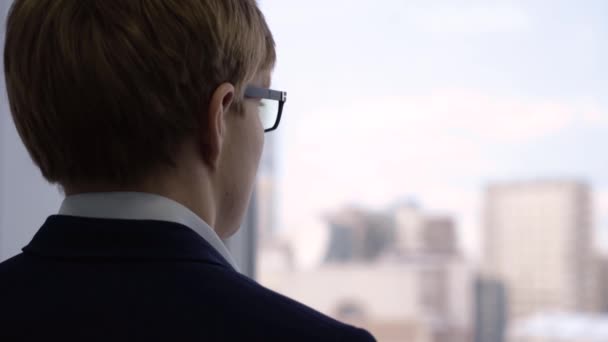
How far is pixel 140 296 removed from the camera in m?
0.55

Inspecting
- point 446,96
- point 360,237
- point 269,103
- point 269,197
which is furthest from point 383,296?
point 269,103

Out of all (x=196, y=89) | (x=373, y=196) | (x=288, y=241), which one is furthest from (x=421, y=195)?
(x=196, y=89)

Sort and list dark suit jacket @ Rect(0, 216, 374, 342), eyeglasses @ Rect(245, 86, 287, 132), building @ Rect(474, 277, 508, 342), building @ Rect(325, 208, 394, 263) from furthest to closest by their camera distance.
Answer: building @ Rect(325, 208, 394, 263), building @ Rect(474, 277, 508, 342), eyeglasses @ Rect(245, 86, 287, 132), dark suit jacket @ Rect(0, 216, 374, 342)

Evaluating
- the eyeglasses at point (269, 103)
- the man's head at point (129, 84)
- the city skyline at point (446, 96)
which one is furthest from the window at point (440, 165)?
the man's head at point (129, 84)

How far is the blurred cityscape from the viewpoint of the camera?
185cm

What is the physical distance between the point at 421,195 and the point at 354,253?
0.28m

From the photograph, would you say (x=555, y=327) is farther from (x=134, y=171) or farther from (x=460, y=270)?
(x=134, y=171)

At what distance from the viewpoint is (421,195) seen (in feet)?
6.60

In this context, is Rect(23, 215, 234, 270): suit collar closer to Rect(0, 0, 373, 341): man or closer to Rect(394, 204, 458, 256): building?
Rect(0, 0, 373, 341): man

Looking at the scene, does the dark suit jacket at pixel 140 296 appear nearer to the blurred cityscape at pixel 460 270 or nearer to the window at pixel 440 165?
the window at pixel 440 165

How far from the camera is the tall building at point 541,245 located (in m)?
1.82

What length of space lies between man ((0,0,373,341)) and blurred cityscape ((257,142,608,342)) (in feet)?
3.81

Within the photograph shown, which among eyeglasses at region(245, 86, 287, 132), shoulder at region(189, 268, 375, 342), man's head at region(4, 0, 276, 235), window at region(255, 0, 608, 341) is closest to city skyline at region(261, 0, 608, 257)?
window at region(255, 0, 608, 341)

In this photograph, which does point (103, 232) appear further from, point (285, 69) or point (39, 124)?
point (285, 69)
